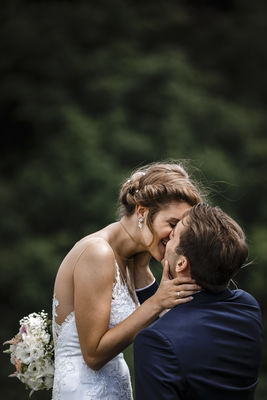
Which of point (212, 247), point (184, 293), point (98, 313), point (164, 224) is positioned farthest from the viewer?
point (164, 224)

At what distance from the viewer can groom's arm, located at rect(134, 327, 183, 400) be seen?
1919mm

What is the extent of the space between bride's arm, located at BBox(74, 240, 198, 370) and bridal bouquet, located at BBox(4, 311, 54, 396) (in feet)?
1.42

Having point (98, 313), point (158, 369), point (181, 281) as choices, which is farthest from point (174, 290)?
point (98, 313)

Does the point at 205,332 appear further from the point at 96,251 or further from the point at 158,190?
the point at 158,190

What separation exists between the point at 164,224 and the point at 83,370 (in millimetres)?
781

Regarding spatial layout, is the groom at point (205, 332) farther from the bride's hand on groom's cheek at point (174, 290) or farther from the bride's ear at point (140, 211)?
the bride's ear at point (140, 211)

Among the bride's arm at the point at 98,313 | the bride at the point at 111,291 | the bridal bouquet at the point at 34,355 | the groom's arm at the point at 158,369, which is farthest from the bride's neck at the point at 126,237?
the groom's arm at the point at 158,369

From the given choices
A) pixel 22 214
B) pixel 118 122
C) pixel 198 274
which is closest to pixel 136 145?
pixel 118 122

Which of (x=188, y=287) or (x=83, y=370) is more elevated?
(x=188, y=287)

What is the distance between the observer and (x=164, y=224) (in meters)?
2.74

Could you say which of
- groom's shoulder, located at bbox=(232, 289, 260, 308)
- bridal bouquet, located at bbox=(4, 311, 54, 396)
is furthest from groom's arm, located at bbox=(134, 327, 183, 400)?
bridal bouquet, located at bbox=(4, 311, 54, 396)

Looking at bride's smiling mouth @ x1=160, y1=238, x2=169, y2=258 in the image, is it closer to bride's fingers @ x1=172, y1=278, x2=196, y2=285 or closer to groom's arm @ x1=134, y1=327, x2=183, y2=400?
bride's fingers @ x1=172, y1=278, x2=196, y2=285

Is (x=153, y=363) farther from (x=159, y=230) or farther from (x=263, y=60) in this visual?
(x=263, y=60)

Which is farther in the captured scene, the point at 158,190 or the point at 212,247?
the point at 158,190
